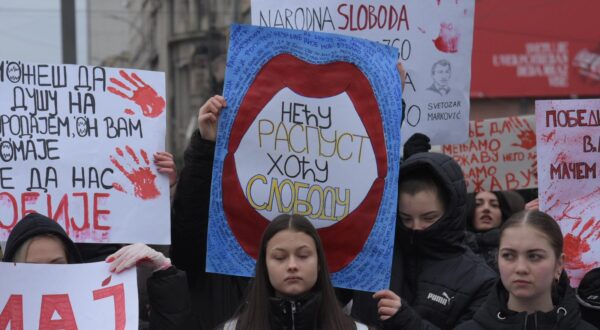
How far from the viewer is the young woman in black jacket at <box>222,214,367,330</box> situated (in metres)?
3.27

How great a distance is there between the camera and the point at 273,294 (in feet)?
11.0

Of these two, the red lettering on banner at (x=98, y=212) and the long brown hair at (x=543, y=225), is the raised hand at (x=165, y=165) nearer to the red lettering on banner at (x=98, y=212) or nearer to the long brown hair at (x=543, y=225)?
the red lettering on banner at (x=98, y=212)

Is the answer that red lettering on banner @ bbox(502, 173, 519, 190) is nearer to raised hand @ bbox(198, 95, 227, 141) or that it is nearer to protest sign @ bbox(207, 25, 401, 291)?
protest sign @ bbox(207, 25, 401, 291)

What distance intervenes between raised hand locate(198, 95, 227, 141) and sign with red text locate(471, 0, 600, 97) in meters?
14.5

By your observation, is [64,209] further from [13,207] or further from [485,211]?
[485,211]

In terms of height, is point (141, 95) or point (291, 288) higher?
point (141, 95)

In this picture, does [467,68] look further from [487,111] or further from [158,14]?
[158,14]

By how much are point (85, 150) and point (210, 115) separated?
57 cm

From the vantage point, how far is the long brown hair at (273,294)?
328 centimetres

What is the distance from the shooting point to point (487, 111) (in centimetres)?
1814

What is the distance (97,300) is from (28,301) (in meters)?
0.22

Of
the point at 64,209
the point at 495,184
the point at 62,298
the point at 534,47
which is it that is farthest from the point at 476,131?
the point at 534,47

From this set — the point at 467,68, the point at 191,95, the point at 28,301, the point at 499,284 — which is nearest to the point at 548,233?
the point at 499,284

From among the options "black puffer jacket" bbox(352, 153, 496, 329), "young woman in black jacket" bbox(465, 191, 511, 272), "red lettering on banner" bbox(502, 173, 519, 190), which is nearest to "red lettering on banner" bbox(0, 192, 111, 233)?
"black puffer jacket" bbox(352, 153, 496, 329)
